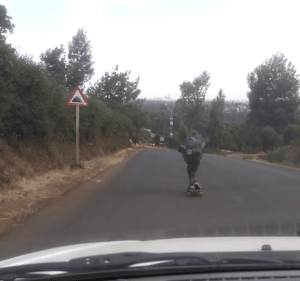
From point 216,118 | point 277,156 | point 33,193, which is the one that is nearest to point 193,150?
point 33,193

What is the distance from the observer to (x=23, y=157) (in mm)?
12219

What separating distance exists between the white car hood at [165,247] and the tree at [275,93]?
46.9 m

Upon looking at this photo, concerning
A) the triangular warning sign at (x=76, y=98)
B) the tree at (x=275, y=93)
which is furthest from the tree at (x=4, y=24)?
the tree at (x=275, y=93)

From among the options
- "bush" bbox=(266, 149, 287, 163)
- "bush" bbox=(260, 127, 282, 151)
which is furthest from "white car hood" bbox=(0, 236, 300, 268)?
"bush" bbox=(260, 127, 282, 151)

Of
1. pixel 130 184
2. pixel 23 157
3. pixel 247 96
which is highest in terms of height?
pixel 247 96

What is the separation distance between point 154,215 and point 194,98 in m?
68.6

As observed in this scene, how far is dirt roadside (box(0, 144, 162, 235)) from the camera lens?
23.1ft

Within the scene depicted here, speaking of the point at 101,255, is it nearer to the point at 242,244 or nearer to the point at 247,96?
the point at 242,244

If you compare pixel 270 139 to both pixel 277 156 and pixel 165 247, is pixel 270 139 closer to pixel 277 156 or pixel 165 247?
pixel 277 156

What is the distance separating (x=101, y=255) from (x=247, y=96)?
50.9 m

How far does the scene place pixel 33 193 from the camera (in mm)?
9391

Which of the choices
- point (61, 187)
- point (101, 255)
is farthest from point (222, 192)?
point (101, 255)

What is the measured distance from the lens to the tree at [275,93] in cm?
4822

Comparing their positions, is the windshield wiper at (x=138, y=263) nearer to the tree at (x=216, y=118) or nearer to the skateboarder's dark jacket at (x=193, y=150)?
the skateboarder's dark jacket at (x=193, y=150)
